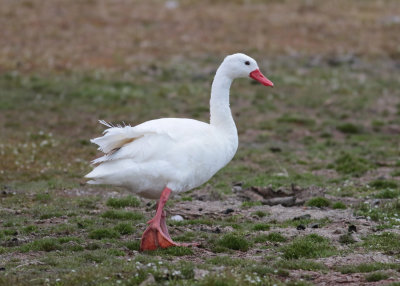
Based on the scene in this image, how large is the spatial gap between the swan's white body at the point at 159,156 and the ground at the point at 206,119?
1038 millimetres

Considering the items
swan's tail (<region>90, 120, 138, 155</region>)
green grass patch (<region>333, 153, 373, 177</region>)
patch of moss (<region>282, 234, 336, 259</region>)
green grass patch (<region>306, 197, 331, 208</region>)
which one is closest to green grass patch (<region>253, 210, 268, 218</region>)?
green grass patch (<region>306, 197, 331, 208</region>)

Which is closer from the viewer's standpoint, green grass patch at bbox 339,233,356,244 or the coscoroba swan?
the coscoroba swan

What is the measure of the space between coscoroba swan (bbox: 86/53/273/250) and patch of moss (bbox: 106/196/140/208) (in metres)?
2.99

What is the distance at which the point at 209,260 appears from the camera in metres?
9.52

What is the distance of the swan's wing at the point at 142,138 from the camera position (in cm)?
1015

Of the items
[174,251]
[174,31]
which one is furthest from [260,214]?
[174,31]

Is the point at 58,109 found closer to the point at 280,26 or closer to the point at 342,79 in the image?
the point at 342,79

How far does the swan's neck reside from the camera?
36.0 feet

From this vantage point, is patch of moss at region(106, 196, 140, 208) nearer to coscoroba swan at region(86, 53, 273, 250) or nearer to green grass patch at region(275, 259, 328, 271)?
coscoroba swan at region(86, 53, 273, 250)

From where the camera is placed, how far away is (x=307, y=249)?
10180 mm

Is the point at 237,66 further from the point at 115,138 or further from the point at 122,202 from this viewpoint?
the point at 122,202

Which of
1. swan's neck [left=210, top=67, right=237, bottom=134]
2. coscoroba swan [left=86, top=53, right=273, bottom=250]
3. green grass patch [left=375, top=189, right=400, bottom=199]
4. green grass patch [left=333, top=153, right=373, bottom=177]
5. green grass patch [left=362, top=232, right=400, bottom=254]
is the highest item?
swan's neck [left=210, top=67, right=237, bottom=134]

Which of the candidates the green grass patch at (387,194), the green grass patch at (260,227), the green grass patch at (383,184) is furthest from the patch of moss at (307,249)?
the green grass patch at (383,184)

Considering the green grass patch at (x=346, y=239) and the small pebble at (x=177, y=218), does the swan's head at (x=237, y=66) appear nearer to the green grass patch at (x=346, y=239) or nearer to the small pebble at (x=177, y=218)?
the small pebble at (x=177, y=218)
